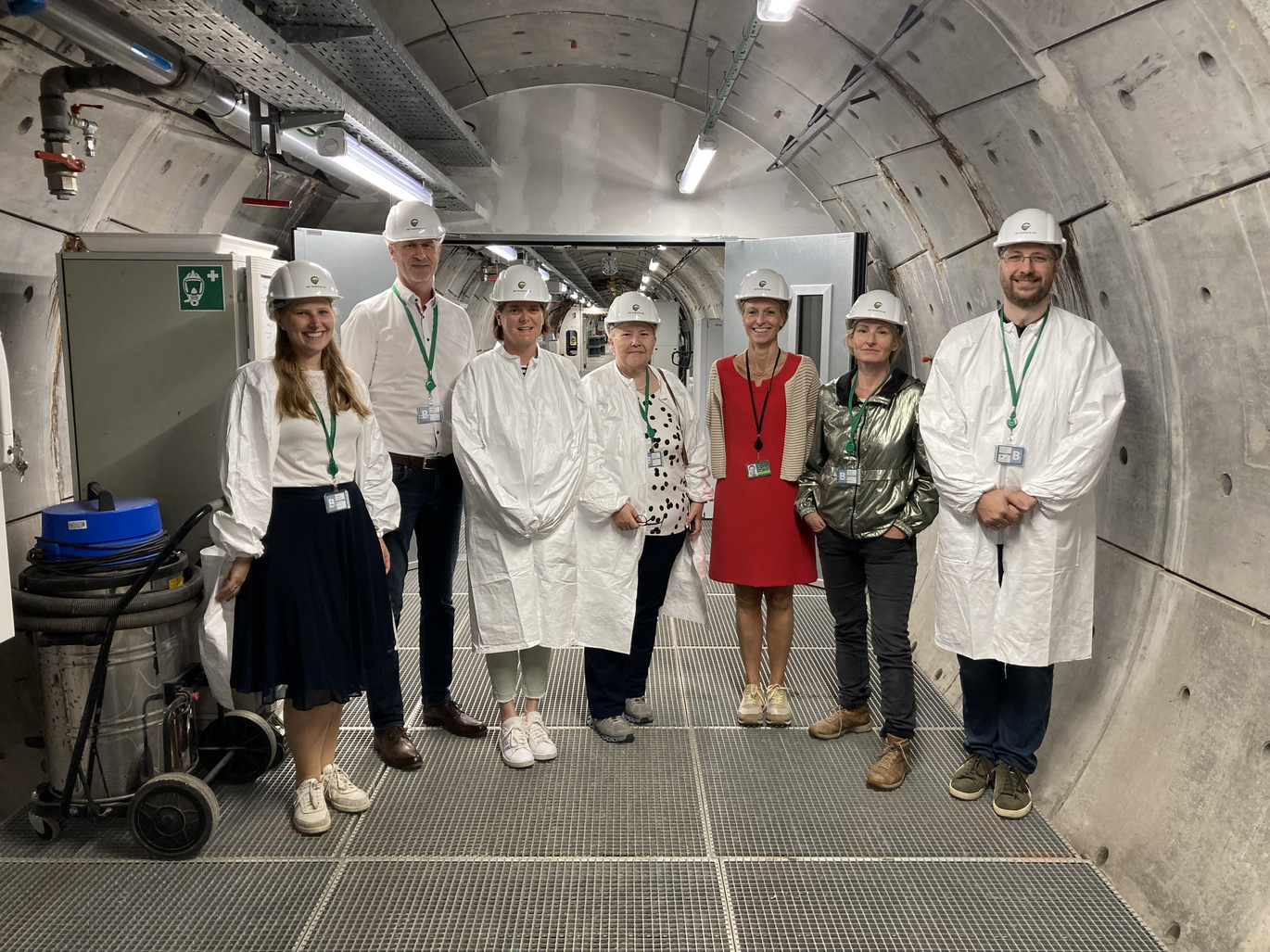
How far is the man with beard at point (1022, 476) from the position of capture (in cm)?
294

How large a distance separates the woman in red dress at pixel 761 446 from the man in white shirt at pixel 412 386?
1080 mm

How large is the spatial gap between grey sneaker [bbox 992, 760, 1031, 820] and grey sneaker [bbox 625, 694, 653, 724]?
1.42 metres

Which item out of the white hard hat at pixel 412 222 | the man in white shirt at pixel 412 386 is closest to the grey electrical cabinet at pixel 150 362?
the man in white shirt at pixel 412 386

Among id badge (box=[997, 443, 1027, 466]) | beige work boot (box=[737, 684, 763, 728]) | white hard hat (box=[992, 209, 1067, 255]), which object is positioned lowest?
beige work boot (box=[737, 684, 763, 728])

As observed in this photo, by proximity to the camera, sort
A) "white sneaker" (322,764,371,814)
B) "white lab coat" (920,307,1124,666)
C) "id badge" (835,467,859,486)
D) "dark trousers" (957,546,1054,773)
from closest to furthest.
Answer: "white lab coat" (920,307,1124,666) → "dark trousers" (957,546,1054,773) → "white sneaker" (322,764,371,814) → "id badge" (835,467,859,486)

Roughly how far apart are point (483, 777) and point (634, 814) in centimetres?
63

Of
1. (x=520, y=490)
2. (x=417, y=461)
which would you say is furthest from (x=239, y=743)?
(x=520, y=490)

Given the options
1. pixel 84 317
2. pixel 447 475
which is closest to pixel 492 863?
pixel 447 475

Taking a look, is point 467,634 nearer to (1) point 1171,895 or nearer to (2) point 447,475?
(2) point 447,475

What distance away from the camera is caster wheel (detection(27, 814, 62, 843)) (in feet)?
9.87

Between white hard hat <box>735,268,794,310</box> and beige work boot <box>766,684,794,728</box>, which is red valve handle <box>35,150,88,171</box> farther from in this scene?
beige work boot <box>766,684,794,728</box>

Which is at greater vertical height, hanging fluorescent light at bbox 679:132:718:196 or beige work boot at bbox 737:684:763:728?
hanging fluorescent light at bbox 679:132:718:196

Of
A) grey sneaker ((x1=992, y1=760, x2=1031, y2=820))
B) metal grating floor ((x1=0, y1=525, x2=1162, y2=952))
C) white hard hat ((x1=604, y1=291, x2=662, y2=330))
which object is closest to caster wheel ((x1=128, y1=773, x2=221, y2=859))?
metal grating floor ((x1=0, y1=525, x2=1162, y2=952))

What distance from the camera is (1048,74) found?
121 inches
